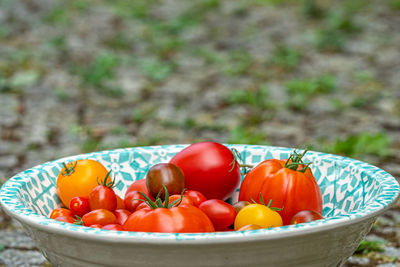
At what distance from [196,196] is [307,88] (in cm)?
411

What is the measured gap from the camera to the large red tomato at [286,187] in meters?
1.81

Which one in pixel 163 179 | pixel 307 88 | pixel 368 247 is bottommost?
pixel 368 247

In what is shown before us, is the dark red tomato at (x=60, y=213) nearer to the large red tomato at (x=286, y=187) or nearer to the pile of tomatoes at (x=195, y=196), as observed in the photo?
the pile of tomatoes at (x=195, y=196)

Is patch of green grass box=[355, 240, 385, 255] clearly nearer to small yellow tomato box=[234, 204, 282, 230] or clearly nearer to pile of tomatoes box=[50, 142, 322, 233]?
pile of tomatoes box=[50, 142, 322, 233]

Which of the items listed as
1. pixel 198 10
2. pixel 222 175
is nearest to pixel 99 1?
pixel 198 10

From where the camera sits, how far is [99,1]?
892 centimetres

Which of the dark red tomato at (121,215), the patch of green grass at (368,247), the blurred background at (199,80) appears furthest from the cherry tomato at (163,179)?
the patch of green grass at (368,247)

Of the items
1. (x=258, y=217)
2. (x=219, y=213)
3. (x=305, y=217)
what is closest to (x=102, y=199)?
(x=219, y=213)

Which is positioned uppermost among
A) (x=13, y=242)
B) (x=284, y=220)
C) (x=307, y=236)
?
(x=307, y=236)

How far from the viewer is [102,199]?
1815 mm

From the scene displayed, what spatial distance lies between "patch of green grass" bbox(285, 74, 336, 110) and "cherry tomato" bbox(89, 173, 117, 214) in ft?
12.7

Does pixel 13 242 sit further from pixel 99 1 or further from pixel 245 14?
pixel 99 1

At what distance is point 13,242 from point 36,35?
5.02 meters

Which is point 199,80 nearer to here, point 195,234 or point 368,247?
point 368,247
